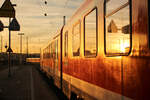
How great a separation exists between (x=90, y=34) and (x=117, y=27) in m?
1.99

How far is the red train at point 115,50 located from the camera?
3789 mm

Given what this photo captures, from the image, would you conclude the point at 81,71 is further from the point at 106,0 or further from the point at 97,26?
the point at 106,0

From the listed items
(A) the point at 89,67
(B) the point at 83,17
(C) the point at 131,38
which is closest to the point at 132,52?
(C) the point at 131,38

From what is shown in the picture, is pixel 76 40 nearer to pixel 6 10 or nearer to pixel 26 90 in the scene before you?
pixel 6 10

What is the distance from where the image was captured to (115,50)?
4.76 metres

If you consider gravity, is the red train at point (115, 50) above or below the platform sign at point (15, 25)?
below

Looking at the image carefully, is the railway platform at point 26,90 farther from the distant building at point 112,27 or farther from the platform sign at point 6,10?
the distant building at point 112,27

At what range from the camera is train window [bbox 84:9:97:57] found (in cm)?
610

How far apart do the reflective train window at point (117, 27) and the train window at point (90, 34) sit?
815 millimetres

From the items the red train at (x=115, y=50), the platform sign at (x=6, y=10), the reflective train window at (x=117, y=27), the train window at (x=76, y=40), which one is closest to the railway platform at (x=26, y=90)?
the platform sign at (x=6, y=10)

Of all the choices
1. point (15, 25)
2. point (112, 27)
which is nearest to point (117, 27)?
point (112, 27)

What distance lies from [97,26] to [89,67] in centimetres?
118

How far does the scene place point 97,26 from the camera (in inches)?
229

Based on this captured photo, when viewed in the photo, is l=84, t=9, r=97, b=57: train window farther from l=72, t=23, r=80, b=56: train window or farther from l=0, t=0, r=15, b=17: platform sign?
l=0, t=0, r=15, b=17: platform sign
